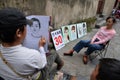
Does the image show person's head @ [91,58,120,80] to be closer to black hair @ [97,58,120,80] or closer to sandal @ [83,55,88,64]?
black hair @ [97,58,120,80]

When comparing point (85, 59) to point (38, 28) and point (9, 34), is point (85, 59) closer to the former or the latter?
point (38, 28)

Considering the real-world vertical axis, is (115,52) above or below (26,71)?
below

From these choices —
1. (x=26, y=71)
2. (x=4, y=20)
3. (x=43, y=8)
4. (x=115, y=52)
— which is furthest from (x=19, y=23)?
(x=115, y=52)

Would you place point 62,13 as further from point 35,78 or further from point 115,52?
point 35,78

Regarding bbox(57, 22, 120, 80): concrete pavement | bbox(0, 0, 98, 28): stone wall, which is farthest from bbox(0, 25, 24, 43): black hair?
bbox(57, 22, 120, 80): concrete pavement

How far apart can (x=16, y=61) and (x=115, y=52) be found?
5064mm

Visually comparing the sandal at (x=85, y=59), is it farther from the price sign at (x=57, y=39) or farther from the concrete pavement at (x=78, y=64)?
the price sign at (x=57, y=39)

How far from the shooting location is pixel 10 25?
1661mm

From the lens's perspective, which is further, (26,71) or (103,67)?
(26,71)

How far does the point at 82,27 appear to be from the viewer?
7.48 meters

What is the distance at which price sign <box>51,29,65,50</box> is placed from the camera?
568cm

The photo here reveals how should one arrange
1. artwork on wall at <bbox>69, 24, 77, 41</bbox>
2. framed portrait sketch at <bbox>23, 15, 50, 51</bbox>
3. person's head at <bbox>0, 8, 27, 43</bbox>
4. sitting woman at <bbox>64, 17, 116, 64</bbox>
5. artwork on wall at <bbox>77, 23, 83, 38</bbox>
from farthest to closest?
artwork on wall at <bbox>77, 23, 83, 38</bbox> < artwork on wall at <bbox>69, 24, 77, 41</bbox> < sitting woman at <bbox>64, 17, 116, 64</bbox> < framed portrait sketch at <bbox>23, 15, 50, 51</bbox> < person's head at <bbox>0, 8, 27, 43</bbox>

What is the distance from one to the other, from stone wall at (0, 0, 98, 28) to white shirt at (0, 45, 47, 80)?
234cm

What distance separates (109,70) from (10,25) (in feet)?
2.83
